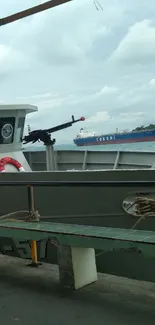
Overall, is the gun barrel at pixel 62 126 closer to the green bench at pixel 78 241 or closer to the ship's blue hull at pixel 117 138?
the ship's blue hull at pixel 117 138

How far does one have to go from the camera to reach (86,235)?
379cm

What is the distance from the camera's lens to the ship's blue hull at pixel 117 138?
14000mm

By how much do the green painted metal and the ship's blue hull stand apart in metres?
9.52

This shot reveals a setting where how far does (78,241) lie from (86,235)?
0.10m

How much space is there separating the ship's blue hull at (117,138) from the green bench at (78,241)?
31.5 ft

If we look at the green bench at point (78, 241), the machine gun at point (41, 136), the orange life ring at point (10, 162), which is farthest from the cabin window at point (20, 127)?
the green bench at point (78, 241)

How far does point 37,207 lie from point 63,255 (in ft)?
9.51

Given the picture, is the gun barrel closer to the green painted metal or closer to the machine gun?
the machine gun

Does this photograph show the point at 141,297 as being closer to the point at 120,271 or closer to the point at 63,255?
the point at 63,255

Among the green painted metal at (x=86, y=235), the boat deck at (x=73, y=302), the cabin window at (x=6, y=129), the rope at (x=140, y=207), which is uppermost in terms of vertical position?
the cabin window at (x=6, y=129)

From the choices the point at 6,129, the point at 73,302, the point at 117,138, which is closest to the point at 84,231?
the point at 73,302

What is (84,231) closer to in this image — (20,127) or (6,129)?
(6,129)

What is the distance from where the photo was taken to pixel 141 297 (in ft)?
12.3

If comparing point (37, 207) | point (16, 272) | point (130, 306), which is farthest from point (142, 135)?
point (130, 306)
